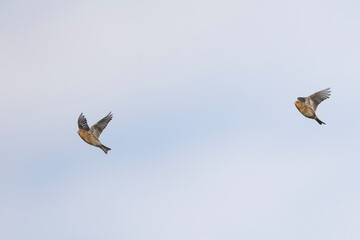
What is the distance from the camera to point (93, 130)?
78.8 m

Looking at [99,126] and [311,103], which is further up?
[311,103]

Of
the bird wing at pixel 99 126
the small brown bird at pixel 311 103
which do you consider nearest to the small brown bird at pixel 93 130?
the bird wing at pixel 99 126

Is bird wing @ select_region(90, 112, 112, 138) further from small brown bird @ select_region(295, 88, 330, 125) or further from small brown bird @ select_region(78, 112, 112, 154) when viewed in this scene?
small brown bird @ select_region(295, 88, 330, 125)

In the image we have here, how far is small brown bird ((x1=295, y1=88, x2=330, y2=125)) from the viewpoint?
75.9 m

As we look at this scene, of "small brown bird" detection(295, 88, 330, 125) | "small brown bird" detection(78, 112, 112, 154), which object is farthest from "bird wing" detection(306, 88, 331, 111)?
"small brown bird" detection(78, 112, 112, 154)

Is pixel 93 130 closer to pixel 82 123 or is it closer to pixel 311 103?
pixel 82 123

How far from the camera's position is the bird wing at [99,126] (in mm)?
78750

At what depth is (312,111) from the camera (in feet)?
249

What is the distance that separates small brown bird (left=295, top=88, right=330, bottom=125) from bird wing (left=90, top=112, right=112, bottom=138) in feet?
52.3

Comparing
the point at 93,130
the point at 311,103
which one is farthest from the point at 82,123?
the point at 311,103

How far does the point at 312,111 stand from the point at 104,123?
1734cm

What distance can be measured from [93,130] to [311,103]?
715 inches

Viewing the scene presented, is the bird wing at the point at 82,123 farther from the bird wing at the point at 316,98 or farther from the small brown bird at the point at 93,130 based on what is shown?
the bird wing at the point at 316,98

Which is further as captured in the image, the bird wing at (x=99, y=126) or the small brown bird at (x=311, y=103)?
the bird wing at (x=99, y=126)
